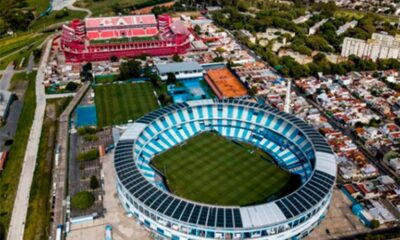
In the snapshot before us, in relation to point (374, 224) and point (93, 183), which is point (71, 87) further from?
point (374, 224)

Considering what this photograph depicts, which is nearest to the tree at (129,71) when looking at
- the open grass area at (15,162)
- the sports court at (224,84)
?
the sports court at (224,84)

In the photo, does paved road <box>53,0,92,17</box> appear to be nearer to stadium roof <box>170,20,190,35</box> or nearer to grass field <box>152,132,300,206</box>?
stadium roof <box>170,20,190,35</box>

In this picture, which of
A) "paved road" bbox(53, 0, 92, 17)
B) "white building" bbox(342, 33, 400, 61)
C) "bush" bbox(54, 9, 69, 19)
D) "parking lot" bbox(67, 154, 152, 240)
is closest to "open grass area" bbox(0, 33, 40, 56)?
"bush" bbox(54, 9, 69, 19)

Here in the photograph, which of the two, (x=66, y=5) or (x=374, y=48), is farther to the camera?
(x=66, y=5)

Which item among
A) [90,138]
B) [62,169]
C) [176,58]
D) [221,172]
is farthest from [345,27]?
[62,169]

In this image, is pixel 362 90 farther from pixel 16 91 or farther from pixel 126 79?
pixel 16 91

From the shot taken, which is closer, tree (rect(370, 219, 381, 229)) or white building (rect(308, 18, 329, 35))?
tree (rect(370, 219, 381, 229))
